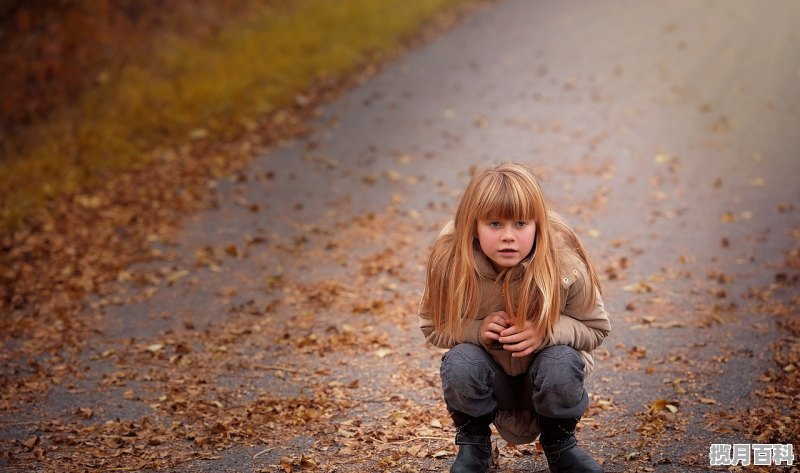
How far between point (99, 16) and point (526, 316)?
1076 centimetres

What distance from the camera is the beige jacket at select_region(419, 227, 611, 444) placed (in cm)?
348

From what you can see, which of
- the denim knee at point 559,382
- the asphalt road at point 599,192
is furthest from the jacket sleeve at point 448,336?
the asphalt road at point 599,192

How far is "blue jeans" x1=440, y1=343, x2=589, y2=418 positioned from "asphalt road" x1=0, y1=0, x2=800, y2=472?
0.66 metres

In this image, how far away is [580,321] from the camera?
3.55 metres

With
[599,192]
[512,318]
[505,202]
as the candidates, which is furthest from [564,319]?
[599,192]

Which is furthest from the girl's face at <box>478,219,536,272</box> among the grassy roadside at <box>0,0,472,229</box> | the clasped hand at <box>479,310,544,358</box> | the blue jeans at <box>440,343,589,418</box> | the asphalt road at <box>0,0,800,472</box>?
the grassy roadside at <box>0,0,472,229</box>

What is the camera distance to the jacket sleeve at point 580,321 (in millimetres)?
3467

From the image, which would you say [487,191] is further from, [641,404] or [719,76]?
[719,76]

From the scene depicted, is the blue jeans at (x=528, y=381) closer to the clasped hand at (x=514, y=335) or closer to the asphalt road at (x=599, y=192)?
the clasped hand at (x=514, y=335)

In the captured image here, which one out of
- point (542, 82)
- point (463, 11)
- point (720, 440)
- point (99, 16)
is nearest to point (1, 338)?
point (720, 440)

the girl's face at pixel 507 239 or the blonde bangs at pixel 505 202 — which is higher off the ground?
the blonde bangs at pixel 505 202

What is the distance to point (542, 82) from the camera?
12562 mm

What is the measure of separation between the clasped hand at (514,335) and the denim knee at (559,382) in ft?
0.23

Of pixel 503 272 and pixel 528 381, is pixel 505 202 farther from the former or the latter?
pixel 528 381
